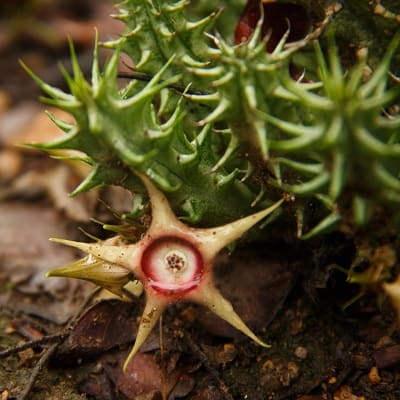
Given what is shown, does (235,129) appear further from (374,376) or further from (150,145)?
(374,376)

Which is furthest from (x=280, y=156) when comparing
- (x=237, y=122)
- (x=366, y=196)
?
(x=366, y=196)

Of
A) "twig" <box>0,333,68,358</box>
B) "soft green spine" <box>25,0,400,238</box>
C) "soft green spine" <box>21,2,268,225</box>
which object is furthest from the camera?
"twig" <box>0,333,68,358</box>

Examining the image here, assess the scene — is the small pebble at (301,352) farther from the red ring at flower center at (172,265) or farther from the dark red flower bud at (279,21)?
the dark red flower bud at (279,21)

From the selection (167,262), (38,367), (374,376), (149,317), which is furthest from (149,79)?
(374,376)

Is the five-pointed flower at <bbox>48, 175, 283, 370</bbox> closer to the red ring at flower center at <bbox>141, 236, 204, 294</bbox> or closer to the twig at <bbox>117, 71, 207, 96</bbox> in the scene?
the red ring at flower center at <bbox>141, 236, 204, 294</bbox>

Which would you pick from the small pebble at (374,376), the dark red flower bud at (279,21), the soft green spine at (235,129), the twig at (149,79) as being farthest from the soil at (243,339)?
the dark red flower bud at (279,21)

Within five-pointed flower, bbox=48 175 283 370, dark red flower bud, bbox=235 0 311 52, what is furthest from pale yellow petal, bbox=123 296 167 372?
dark red flower bud, bbox=235 0 311 52

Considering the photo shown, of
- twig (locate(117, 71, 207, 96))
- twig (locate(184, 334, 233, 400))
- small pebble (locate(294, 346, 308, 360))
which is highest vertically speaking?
twig (locate(117, 71, 207, 96))

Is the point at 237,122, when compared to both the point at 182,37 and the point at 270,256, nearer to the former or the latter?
the point at 182,37

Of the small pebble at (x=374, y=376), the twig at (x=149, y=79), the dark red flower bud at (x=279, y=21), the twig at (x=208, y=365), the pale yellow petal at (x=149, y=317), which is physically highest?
the dark red flower bud at (x=279, y=21)
